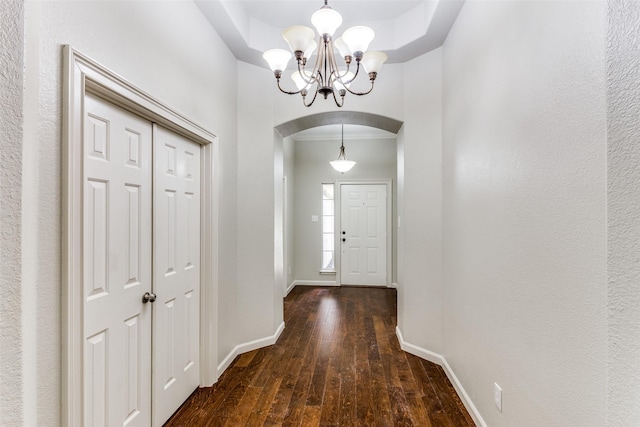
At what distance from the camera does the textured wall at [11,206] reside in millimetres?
809

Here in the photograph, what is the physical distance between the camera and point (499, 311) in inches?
62.0

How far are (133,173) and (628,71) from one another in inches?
76.7

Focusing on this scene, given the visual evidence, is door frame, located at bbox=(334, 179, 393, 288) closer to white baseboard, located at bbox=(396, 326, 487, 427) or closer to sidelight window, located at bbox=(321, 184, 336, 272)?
sidelight window, located at bbox=(321, 184, 336, 272)

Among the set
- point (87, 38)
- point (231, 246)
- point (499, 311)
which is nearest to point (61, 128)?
point (87, 38)

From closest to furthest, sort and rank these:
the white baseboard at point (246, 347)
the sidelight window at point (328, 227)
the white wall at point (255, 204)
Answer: the white baseboard at point (246, 347) < the white wall at point (255, 204) < the sidelight window at point (328, 227)

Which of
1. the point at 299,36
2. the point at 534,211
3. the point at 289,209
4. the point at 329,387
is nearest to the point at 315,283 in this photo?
the point at 289,209

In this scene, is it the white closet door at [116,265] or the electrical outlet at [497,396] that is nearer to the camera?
the white closet door at [116,265]

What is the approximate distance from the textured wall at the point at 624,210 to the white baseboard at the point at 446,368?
1.33 metres

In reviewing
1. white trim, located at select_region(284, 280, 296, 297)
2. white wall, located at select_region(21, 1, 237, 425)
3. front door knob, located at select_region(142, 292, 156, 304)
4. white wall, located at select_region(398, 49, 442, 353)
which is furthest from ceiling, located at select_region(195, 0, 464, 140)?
white trim, located at select_region(284, 280, 296, 297)

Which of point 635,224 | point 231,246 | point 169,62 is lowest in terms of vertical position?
point 231,246

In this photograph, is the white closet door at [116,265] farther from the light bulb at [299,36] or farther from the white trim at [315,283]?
the white trim at [315,283]

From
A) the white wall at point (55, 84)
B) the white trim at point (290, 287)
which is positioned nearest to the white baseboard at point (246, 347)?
the white wall at point (55, 84)

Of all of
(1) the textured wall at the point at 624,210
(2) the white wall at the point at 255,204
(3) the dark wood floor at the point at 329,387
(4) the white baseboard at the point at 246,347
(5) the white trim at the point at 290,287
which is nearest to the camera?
(1) the textured wall at the point at 624,210

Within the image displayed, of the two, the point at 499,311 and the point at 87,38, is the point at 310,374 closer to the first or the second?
the point at 499,311
